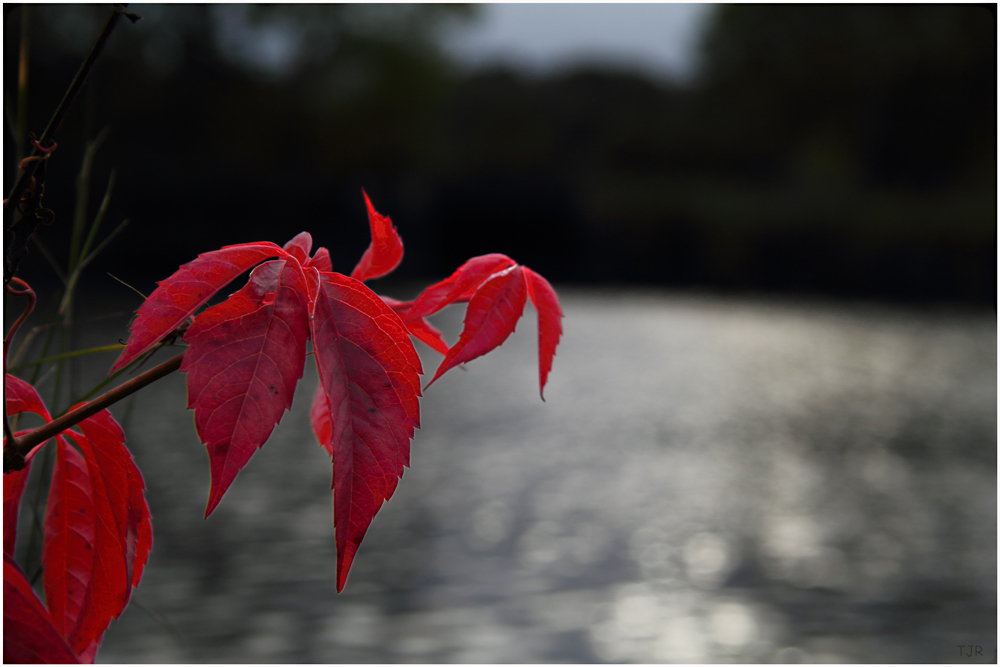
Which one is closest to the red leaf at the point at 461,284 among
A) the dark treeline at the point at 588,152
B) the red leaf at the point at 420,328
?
the red leaf at the point at 420,328

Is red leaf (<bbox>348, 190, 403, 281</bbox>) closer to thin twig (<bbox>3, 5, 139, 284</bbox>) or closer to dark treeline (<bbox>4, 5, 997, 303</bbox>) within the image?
thin twig (<bbox>3, 5, 139, 284</bbox>)

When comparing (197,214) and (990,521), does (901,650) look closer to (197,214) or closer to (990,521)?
(990,521)

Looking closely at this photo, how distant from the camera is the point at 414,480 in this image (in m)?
7.13

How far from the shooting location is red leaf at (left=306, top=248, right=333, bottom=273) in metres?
0.31

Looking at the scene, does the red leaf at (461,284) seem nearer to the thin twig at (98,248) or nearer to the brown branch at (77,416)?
the brown branch at (77,416)

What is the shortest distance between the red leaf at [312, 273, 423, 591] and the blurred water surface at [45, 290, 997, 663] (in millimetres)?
3204

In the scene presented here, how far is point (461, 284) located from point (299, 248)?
3.4 inches

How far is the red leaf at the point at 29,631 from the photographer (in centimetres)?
26

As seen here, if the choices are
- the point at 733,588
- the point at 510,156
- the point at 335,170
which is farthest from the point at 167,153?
the point at 733,588

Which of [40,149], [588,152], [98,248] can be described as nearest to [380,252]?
[40,149]

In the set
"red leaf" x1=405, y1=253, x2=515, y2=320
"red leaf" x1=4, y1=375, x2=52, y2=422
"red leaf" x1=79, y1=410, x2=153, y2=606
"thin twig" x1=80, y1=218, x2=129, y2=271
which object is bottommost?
"red leaf" x1=79, y1=410, x2=153, y2=606

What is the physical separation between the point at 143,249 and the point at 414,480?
10.2 metres

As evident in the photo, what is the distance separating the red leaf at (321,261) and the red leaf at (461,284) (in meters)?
0.05

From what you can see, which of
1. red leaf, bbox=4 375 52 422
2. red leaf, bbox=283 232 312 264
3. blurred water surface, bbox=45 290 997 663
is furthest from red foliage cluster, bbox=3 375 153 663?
blurred water surface, bbox=45 290 997 663
